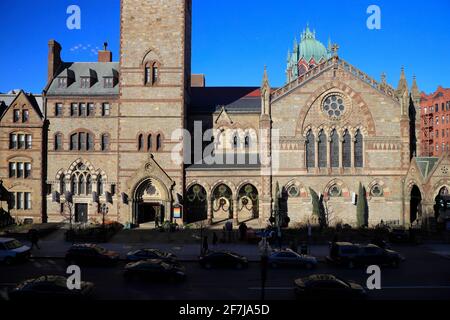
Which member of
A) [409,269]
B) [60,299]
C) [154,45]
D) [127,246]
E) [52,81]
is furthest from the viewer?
[52,81]

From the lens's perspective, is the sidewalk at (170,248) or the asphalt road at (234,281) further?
the sidewalk at (170,248)

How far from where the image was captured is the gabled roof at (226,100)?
43.2 m

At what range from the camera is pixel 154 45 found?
40062 millimetres

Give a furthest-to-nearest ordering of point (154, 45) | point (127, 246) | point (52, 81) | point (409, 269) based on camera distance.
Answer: point (52, 81)
point (154, 45)
point (127, 246)
point (409, 269)

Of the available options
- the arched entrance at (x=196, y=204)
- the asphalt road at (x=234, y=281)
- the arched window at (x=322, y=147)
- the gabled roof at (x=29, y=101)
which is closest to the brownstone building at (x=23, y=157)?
the gabled roof at (x=29, y=101)

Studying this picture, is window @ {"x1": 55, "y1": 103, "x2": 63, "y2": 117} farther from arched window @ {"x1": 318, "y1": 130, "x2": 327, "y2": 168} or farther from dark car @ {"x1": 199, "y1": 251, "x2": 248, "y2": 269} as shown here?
arched window @ {"x1": 318, "y1": 130, "x2": 327, "y2": 168}

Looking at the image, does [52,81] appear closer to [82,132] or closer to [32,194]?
[82,132]

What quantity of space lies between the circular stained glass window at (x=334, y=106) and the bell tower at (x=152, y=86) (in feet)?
47.7

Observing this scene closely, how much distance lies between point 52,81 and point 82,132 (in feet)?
22.9

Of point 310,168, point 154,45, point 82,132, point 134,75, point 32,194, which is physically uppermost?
point 154,45

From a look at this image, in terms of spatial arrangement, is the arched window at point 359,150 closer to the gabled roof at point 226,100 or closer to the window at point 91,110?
the gabled roof at point 226,100

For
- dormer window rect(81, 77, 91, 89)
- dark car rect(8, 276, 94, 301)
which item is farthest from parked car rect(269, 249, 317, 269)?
dormer window rect(81, 77, 91, 89)

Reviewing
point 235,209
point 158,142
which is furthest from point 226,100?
point 235,209

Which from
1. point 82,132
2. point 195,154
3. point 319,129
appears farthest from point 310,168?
point 82,132
